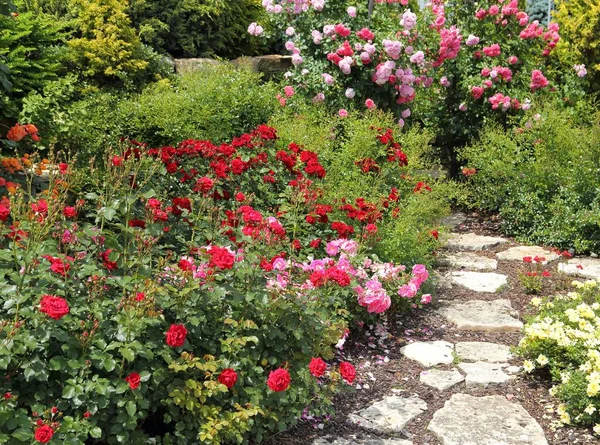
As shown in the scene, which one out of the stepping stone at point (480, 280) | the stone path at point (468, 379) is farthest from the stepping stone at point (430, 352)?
the stepping stone at point (480, 280)

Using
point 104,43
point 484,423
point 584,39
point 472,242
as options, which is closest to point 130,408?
point 484,423

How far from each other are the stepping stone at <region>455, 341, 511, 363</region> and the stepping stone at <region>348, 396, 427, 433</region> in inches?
22.2

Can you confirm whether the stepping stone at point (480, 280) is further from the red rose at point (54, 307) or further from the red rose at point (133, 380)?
the red rose at point (54, 307)

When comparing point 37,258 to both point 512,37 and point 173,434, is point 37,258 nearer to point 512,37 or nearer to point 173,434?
point 173,434

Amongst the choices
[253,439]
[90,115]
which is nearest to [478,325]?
[253,439]

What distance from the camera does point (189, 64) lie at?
802cm

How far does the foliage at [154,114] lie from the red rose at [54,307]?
2.88 meters

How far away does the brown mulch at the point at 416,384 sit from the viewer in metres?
2.90

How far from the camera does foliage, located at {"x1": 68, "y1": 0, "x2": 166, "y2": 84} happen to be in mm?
7016

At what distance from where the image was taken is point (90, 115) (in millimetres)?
5375

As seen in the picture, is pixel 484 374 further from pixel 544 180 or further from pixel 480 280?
pixel 544 180

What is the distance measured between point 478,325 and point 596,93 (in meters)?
4.17

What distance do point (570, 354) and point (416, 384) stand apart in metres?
0.68

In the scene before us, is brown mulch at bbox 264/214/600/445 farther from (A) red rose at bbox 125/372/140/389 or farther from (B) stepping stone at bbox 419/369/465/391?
(A) red rose at bbox 125/372/140/389
